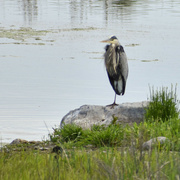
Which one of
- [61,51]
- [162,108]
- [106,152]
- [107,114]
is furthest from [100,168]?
[61,51]

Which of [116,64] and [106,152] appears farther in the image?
[116,64]

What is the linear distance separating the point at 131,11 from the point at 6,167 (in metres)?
28.1

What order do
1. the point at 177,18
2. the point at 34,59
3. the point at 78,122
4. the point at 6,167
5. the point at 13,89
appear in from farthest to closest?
the point at 177,18
the point at 34,59
the point at 13,89
the point at 78,122
the point at 6,167

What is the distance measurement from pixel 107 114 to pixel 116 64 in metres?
1.71

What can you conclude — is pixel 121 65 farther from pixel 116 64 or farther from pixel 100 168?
pixel 100 168

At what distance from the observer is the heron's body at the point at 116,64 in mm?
10344

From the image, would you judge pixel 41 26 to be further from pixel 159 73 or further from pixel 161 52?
pixel 159 73

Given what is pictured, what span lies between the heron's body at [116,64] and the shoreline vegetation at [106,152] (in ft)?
7.66

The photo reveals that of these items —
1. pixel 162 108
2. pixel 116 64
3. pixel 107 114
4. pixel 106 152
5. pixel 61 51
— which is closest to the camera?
pixel 106 152

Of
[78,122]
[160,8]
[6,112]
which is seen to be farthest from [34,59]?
[160,8]

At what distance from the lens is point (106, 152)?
535 cm

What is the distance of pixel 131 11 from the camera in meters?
32.0

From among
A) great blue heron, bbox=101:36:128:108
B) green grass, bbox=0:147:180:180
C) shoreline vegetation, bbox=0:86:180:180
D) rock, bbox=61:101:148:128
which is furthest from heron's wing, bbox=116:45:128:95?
green grass, bbox=0:147:180:180

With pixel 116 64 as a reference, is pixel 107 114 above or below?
below
